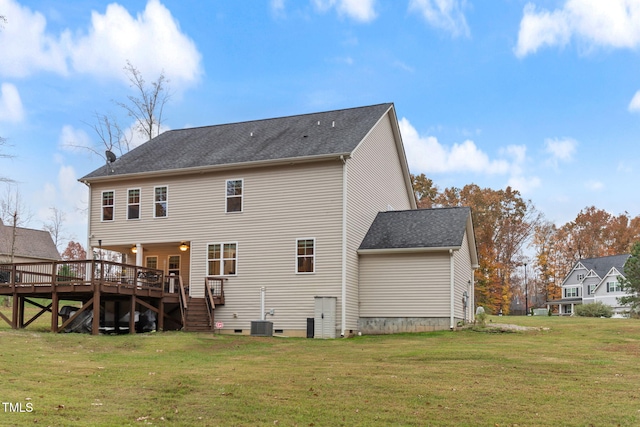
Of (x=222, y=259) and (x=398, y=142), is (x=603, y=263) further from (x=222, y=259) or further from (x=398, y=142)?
(x=222, y=259)

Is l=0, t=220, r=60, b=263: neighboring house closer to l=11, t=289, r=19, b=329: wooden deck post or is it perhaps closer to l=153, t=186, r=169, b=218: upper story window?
l=153, t=186, r=169, b=218: upper story window

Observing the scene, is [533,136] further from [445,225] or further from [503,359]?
[503,359]

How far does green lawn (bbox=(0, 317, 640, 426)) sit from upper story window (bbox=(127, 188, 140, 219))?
8.45m

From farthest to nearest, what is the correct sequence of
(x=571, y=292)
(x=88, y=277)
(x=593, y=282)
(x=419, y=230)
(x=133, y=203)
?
1. (x=571, y=292)
2. (x=593, y=282)
3. (x=133, y=203)
4. (x=419, y=230)
5. (x=88, y=277)

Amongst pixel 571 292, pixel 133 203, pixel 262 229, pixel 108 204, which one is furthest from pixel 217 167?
pixel 571 292

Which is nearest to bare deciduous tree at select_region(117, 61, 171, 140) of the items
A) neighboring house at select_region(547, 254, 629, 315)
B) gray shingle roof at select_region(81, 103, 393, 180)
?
gray shingle roof at select_region(81, 103, 393, 180)

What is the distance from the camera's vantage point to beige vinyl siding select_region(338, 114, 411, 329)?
23016mm

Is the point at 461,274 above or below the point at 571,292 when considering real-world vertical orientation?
above

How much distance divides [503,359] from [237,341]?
8.71m

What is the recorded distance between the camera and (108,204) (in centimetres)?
2659

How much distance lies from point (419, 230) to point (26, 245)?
44629 millimetres

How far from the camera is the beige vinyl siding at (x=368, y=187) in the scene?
23016mm

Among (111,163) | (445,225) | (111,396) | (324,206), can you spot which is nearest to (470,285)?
(445,225)

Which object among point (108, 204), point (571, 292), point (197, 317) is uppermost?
point (108, 204)
